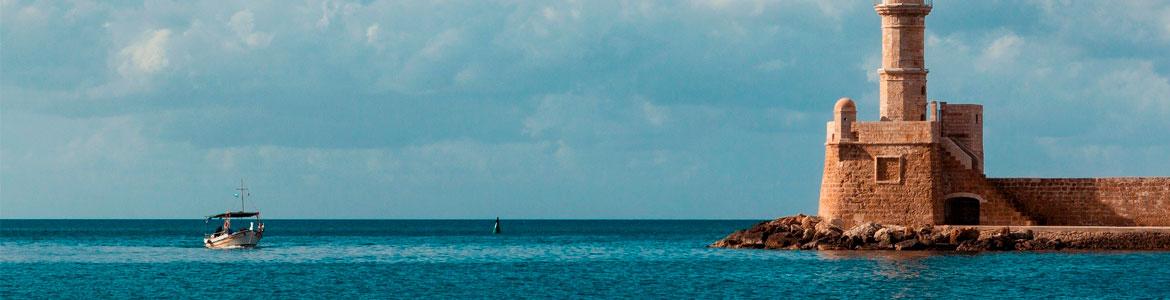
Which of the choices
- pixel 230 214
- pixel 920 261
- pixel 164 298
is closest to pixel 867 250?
→ pixel 920 261

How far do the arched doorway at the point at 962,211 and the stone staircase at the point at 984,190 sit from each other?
1112 mm

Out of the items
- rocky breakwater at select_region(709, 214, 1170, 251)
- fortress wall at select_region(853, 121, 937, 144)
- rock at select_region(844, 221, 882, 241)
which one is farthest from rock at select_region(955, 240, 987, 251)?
fortress wall at select_region(853, 121, 937, 144)

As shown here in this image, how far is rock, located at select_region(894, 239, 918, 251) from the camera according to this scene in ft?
147

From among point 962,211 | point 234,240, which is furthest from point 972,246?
point 234,240

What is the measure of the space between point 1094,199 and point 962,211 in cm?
351

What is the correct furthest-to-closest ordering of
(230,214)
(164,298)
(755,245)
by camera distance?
(230,214) < (755,245) < (164,298)

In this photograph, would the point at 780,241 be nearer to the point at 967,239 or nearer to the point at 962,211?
the point at 962,211

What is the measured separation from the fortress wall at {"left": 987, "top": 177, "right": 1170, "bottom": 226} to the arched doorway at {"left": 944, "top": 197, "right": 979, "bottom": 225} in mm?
1237

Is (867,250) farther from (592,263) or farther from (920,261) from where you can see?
(592,263)

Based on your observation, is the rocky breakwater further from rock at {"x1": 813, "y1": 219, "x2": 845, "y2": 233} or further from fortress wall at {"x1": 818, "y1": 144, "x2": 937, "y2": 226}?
fortress wall at {"x1": 818, "y1": 144, "x2": 937, "y2": 226}

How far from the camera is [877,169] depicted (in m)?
45.7

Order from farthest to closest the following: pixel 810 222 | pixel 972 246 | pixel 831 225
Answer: pixel 810 222 → pixel 831 225 → pixel 972 246

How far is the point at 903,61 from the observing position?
46.3 m

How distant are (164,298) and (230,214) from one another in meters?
24.9
